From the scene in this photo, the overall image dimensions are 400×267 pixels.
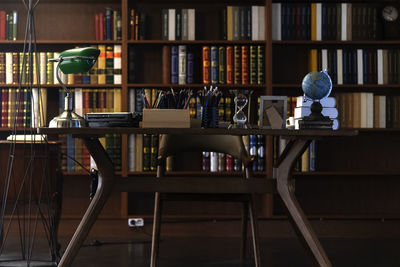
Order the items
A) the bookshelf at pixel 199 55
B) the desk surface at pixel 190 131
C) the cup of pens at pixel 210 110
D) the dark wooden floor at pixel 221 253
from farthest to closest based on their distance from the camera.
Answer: the bookshelf at pixel 199 55 → the dark wooden floor at pixel 221 253 → the cup of pens at pixel 210 110 → the desk surface at pixel 190 131

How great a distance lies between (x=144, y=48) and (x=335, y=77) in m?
1.52

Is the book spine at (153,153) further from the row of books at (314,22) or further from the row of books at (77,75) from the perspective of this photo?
the row of books at (314,22)

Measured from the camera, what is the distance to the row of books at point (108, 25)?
4445 mm

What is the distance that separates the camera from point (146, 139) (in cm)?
443

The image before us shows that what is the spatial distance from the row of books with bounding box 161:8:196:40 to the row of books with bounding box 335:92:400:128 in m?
1.23

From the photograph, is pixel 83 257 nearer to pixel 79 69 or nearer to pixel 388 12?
pixel 79 69

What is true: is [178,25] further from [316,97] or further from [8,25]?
[316,97]

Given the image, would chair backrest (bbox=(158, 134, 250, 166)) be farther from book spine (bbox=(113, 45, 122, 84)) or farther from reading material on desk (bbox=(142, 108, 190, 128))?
book spine (bbox=(113, 45, 122, 84))

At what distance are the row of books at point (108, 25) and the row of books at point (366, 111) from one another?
1.74m

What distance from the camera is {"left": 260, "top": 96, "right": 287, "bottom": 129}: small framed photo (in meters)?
2.62

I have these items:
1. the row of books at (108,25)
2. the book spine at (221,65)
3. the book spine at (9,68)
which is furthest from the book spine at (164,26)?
the book spine at (9,68)

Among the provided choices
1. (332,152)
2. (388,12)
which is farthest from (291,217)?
(388,12)

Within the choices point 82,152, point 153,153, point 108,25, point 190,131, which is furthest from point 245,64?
point 190,131

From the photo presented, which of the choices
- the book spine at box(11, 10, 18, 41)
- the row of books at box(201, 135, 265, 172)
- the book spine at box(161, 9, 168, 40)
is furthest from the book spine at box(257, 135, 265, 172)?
the book spine at box(11, 10, 18, 41)
